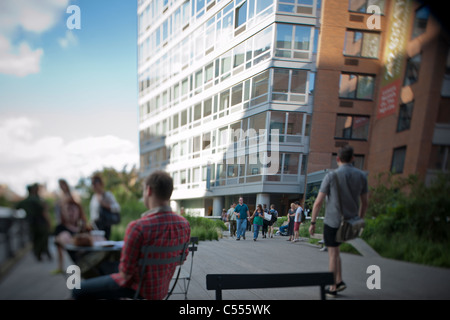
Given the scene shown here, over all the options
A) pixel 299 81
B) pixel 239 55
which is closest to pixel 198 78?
pixel 239 55

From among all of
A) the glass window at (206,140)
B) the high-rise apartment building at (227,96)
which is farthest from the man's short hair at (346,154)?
the glass window at (206,140)

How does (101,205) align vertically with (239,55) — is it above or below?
below

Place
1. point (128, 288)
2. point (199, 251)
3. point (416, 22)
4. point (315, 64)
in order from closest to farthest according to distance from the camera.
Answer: point (128, 288) → point (315, 64) → point (416, 22) → point (199, 251)

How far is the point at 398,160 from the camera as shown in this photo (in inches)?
82.0

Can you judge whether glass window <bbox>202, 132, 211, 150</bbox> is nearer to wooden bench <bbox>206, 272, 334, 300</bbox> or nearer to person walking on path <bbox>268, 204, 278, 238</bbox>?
person walking on path <bbox>268, 204, 278, 238</bbox>

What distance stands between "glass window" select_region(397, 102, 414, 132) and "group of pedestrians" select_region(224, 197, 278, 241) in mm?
1023

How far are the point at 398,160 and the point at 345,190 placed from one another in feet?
1.39

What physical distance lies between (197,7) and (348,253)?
6.74ft

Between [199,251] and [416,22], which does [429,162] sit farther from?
[199,251]

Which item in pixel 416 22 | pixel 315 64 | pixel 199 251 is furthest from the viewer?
pixel 199 251

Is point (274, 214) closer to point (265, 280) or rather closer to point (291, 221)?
point (291, 221)

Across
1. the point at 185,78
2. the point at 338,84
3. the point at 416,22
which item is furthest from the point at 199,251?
the point at 416,22

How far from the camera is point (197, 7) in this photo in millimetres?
2160

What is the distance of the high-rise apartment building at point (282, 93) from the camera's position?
194cm
